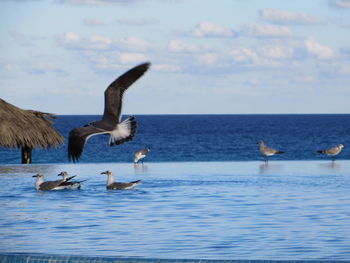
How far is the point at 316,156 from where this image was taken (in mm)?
63531

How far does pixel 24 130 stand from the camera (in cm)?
2984

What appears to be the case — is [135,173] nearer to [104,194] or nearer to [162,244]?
[104,194]

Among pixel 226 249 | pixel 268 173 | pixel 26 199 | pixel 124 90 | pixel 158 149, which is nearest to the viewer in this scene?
pixel 226 249

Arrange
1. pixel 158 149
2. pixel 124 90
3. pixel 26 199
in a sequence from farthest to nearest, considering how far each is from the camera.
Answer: pixel 158 149, pixel 26 199, pixel 124 90

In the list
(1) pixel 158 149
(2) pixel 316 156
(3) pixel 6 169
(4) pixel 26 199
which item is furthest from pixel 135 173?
(1) pixel 158 149

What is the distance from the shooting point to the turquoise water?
468 inches

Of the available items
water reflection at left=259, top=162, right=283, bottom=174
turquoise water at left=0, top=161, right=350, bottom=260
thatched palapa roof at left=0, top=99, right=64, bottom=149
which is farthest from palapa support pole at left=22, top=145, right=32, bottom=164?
water reflection at left=259, top=162, right=283, bottom=174

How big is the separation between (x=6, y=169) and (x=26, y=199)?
8.00 m

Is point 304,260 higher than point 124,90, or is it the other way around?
point 124,90

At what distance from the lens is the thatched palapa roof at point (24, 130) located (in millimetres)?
29359

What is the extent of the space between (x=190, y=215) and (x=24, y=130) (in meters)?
15.4

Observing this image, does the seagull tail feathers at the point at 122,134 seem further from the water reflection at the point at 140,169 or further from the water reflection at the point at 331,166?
the water reflection at the point at 331,166

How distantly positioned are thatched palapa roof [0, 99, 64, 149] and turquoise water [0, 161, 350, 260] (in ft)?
12.9

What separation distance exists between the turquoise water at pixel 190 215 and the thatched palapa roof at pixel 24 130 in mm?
3935
